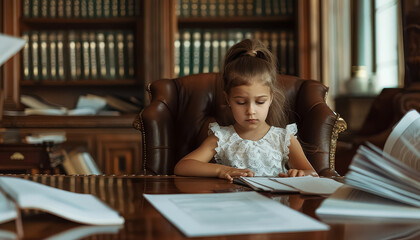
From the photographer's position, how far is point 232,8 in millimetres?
3406

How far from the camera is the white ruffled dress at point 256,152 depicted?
176cm

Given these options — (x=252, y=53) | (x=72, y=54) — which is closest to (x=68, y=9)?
(x=72, y=54)

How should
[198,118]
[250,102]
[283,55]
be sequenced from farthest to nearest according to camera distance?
[283,55]
[198,118]
[250,102]

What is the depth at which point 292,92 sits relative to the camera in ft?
6.68

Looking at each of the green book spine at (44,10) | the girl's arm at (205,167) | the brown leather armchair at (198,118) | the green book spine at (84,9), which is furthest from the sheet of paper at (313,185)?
the green book spine at (44,10)

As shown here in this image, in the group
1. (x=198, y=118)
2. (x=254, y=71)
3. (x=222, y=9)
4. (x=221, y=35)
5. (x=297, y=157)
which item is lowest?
(x=297, y=157)

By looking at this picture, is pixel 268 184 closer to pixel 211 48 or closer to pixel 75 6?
pixel 211 48

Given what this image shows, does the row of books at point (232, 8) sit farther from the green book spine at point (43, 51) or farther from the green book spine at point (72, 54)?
the green book spine at point (43, 51)

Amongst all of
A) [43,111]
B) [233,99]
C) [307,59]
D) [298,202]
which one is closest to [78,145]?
[43,111]

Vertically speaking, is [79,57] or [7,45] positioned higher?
[79,57]

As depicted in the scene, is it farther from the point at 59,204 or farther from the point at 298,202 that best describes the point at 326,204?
the point at 59,204

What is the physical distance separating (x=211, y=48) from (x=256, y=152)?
1.76 metres

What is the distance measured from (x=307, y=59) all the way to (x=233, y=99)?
1.67 meters

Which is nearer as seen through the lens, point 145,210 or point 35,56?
point 145,210
